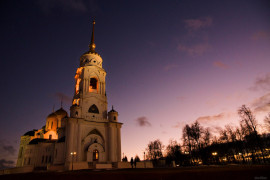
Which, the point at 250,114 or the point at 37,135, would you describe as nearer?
the point at 250,114

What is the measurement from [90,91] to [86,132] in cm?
1101

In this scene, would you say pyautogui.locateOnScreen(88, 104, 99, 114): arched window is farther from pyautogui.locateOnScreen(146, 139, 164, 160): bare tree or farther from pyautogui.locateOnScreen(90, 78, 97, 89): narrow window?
pyautogui.locateOnScreen(146, 139, 164, 160): bare tree

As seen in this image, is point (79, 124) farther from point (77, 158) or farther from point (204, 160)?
point (204, 160)

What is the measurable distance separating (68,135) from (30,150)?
54.0 ft

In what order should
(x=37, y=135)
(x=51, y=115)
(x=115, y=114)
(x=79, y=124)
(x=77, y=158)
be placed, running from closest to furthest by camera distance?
(x=77, y=158)
(x=79, y=124)
(x=115, y=114)
(x=51, y=115)
(x=37, y=135)

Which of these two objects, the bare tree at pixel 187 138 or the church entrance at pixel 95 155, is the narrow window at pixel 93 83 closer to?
the church entrance at pixel 95 155

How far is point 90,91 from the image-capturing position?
146 ft

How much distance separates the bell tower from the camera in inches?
1583

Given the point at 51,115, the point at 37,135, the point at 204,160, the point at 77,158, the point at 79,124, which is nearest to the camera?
the point at 77,158

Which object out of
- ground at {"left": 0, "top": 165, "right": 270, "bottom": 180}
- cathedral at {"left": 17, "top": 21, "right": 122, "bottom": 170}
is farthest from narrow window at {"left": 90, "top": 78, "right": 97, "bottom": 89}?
ground at {"left": 0, "top": 165, "right": 270, "bottom": 180}

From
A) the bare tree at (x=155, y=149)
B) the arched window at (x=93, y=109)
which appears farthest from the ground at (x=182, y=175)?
the bare tree at (x=155, y=149)

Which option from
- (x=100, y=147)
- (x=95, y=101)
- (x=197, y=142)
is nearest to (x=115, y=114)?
(x=95, y=101)

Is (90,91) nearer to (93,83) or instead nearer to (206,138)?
(93,83)

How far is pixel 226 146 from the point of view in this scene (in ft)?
151
